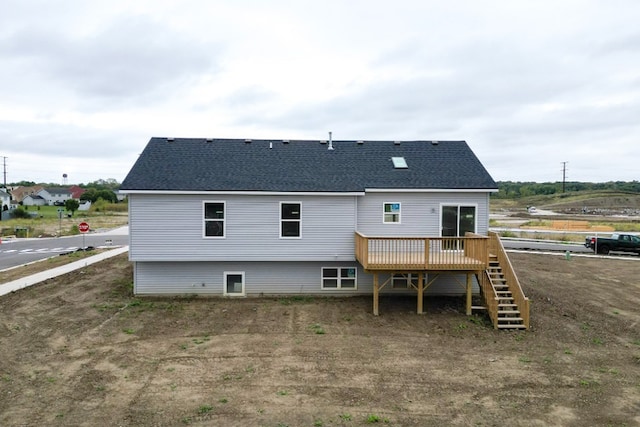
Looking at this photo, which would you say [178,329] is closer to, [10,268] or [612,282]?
[10,268]

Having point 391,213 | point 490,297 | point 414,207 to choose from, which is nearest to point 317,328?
point 490,297

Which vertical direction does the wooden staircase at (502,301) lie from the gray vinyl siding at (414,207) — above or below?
below

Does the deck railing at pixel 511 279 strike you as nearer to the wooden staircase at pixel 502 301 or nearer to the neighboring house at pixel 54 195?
the wooden staircase at pixel 502 301

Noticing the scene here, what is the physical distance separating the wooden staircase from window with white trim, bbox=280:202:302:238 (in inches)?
269

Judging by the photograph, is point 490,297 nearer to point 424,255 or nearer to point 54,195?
point 424,255

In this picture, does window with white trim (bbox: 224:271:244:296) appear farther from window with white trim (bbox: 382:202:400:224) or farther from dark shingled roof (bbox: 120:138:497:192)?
window with white trim (bbox: 382:202:400:224)

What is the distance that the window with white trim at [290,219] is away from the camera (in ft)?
54.7

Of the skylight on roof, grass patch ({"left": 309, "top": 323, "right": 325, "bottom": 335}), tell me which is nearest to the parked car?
the skylight on roof

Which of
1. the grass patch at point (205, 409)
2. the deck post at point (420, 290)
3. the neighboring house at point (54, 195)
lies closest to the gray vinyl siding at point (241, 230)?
the deck post at point (420, 290)

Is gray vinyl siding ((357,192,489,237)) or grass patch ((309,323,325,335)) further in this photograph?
gray vinyl siding ((357,192,489,237))

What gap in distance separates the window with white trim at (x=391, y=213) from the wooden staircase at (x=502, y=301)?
146 inches

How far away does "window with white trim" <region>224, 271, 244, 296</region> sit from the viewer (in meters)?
17.1

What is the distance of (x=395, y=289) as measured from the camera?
57.3 feet

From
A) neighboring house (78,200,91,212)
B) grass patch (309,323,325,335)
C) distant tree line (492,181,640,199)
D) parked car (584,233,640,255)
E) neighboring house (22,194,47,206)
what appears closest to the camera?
grass patch (309,323,325,335)
